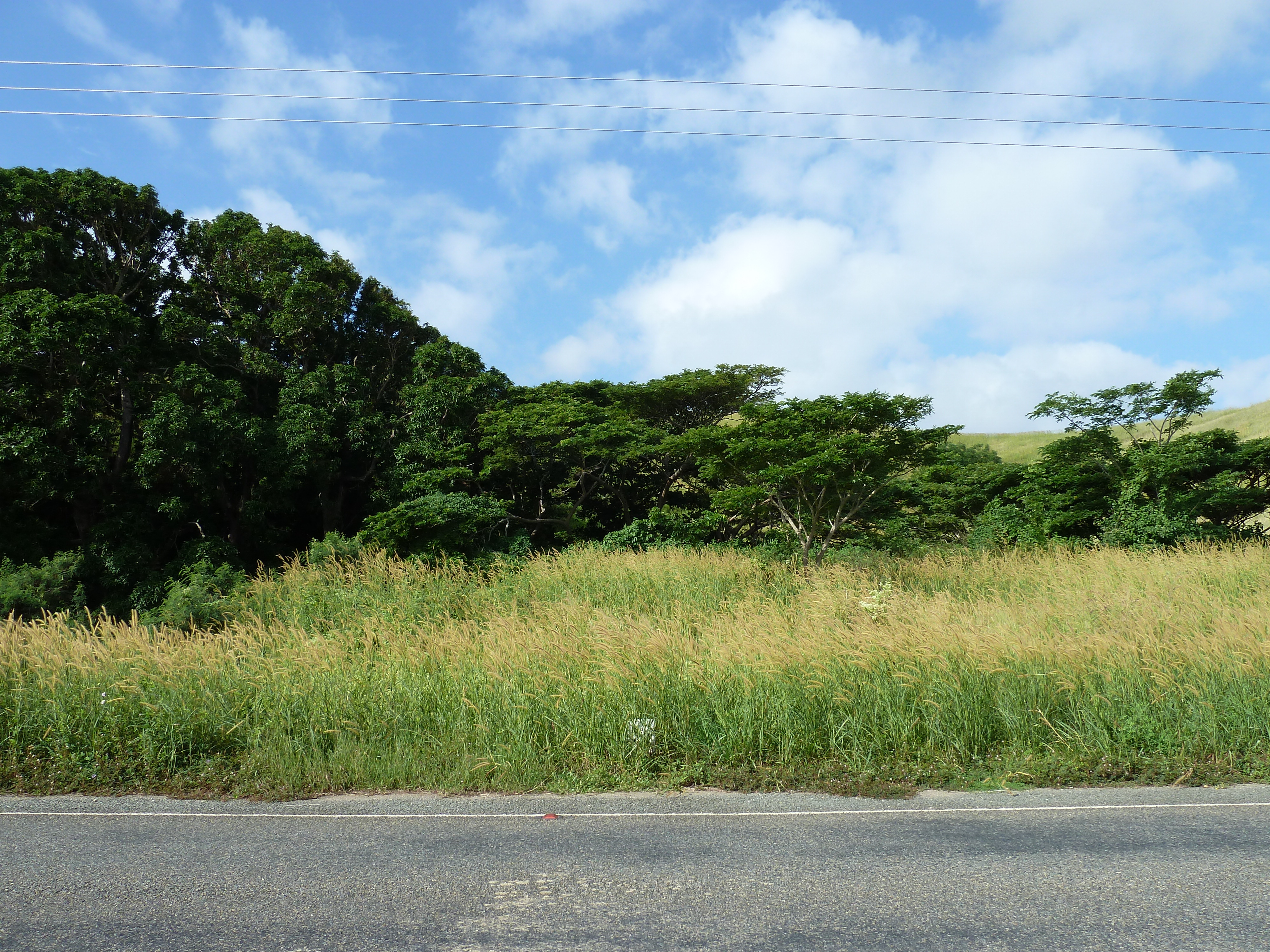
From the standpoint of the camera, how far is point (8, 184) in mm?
18922

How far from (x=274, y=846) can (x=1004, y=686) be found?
548 cm

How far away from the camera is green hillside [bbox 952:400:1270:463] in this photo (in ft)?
161

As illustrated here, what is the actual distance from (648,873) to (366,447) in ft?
68.0

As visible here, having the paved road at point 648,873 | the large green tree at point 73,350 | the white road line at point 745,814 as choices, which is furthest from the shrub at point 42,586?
the paved road at point 648,873

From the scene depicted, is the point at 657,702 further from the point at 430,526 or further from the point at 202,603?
the point at 430,526

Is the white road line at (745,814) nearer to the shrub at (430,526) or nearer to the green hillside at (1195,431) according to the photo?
the shrub at (430,526)

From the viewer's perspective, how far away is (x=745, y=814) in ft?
15.2

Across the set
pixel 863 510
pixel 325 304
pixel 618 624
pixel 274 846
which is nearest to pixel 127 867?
pixel 274 846

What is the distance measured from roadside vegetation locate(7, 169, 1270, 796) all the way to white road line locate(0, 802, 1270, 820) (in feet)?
1.35

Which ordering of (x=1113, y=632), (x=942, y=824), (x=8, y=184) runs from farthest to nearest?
1. (x=8, y=184)
2. (x=1113, y=632)
3. (x=942, y=824)

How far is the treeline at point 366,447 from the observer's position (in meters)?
15.4

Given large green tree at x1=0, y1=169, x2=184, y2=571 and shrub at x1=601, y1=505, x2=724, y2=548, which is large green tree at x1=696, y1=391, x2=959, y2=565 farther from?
large green tree at x1=0, y1=169, x2=184, y2=571

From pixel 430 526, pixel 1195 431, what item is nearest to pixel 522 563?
pixel 430 526

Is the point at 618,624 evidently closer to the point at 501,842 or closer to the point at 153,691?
the point at 501,842
